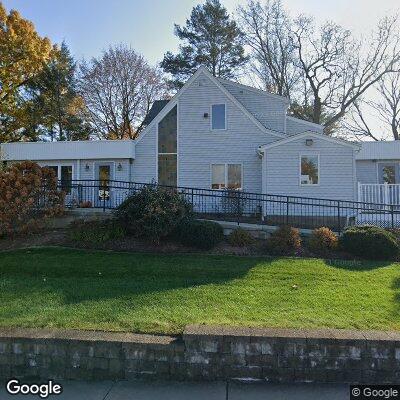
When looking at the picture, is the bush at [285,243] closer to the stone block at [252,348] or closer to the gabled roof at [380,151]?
the stone block at [252,348]

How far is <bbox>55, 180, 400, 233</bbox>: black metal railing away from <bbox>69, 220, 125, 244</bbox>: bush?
1.90 metres

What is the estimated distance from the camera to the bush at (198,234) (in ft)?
38.8

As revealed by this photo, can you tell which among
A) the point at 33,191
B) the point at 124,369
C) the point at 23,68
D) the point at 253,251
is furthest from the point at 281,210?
the point at 23,68

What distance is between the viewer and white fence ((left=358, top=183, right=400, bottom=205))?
17.2 meters

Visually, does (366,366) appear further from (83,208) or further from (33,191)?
(83,208)

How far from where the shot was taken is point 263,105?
2219 centimetres

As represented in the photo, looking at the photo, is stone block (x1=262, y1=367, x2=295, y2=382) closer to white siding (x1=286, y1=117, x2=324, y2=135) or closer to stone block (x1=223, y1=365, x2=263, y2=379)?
stone block (x1=223, y1=365, x2=263, y2=379)

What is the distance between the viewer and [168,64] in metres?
38.0

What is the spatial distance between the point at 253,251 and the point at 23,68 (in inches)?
1071

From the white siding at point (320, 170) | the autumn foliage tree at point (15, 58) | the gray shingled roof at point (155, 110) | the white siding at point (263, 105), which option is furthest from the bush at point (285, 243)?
the autumn foliage tree at point (15, 58)

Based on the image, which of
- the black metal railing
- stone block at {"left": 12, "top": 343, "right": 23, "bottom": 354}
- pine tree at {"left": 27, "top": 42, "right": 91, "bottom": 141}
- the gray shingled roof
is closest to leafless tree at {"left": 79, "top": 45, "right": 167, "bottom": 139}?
pine tree at {"left": 27, "top": 42, "right": 91, "bottom": 141}

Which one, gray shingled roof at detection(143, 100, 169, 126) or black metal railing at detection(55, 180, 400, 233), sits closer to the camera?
black metal railing at detection(55, 180, 400, 233)

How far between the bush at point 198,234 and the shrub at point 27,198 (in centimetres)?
456

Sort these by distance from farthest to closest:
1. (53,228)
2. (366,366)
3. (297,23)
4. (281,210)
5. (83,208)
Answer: (297,23), (281,210), (83,208), (53,228), (366,366)
